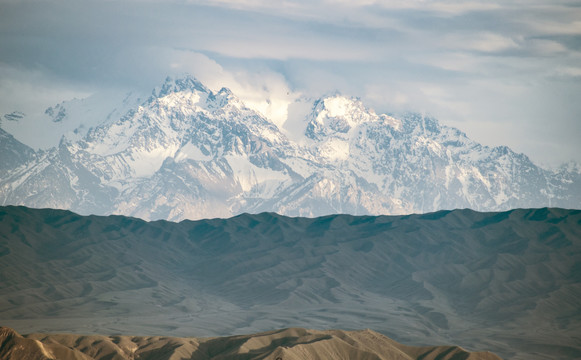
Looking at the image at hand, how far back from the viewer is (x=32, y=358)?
193750 millimetres

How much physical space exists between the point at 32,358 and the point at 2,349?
7344mm

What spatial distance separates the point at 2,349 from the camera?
19650 centimetres
